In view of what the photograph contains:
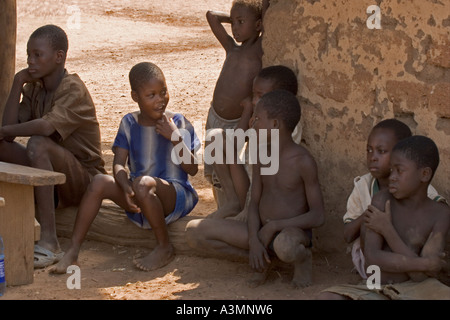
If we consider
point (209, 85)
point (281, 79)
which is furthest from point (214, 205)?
point (209, 85)

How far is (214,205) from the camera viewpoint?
5.82 metres

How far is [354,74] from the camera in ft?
13.3

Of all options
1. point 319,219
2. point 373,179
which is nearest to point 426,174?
point 373,179

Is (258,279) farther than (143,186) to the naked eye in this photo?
No

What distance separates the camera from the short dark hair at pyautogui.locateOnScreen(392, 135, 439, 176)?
3.36 m

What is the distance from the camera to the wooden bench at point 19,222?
393cm

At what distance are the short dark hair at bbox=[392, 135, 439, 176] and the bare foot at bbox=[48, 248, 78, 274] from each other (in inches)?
73.7

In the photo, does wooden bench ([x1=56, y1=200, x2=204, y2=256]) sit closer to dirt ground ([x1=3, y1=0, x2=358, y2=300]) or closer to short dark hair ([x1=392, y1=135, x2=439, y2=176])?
dirt ground ([x1=3, y1=0, x2=358, y2=300])

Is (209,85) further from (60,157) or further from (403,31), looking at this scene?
(403,31)

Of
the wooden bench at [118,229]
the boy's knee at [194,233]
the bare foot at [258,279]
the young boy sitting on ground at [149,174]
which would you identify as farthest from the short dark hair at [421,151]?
the wooden bench at [118,229]

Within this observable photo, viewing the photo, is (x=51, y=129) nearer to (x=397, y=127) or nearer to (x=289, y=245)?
(x=289, y=245)

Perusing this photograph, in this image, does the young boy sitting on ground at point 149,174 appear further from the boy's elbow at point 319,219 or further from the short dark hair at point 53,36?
the boy's elbow at point 319,219

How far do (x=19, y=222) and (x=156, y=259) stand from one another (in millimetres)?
787
